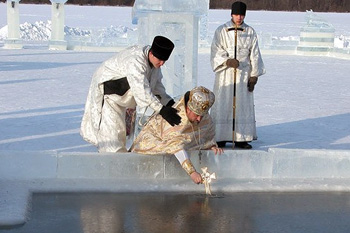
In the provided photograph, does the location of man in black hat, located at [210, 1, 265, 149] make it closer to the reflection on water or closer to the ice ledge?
the ice ledge

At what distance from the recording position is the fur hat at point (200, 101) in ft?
18.0

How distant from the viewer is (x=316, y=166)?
19.4 feet

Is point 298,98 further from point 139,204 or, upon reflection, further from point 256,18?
point 256,18

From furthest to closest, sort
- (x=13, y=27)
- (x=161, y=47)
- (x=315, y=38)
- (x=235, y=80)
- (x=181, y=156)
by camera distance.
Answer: (x=13, y=27) < (x=315, y=38) < (x=235, y=80) < (x=161, y=47) < (x=181, y=156)

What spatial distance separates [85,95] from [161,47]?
505cm

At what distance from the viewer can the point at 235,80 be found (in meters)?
7.02

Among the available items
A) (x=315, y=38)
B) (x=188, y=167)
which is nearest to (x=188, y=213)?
(x=188, y=167)

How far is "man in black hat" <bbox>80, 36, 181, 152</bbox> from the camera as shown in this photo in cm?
563

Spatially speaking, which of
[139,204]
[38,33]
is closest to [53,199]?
[139,204]

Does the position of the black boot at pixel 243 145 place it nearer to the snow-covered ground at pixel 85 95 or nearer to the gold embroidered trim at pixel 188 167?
the snow-covered ground at pixel 85 95

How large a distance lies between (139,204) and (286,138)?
273cm

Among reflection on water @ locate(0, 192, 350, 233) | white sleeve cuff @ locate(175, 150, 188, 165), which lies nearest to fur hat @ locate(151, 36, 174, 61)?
white sleeve cuff @ locate(175, 150, 188, 165)

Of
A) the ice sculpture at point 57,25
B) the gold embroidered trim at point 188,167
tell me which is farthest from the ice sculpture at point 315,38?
the gold embroidered trim at point 188,167

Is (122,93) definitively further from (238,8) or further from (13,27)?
(13,27)
